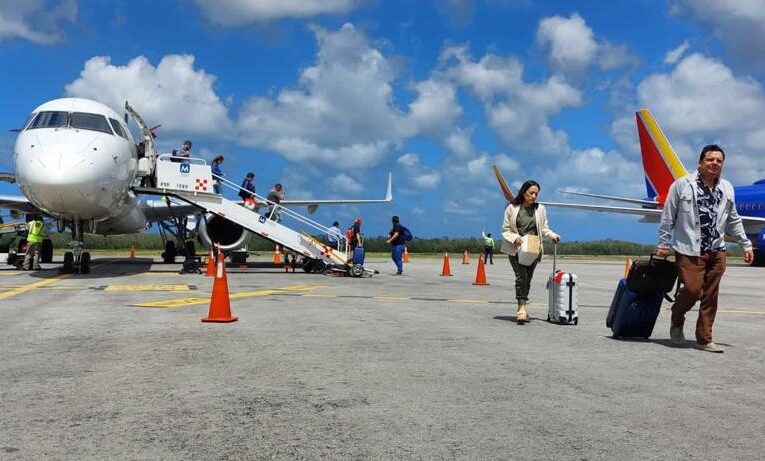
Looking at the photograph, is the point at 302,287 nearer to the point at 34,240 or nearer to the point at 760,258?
the point at 34,240

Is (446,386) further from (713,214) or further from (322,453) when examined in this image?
(713,214)

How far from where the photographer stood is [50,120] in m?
13.9

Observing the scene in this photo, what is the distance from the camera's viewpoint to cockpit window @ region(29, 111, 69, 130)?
13.8 metres

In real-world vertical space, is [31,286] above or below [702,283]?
below

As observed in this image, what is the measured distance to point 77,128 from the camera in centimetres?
1388

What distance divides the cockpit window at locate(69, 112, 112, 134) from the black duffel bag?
463 inches

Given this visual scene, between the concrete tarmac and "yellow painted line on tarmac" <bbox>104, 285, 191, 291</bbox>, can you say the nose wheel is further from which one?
the concrete tarmac

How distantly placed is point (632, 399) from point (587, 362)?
4.33 feet

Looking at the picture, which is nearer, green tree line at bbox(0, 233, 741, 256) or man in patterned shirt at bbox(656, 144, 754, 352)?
man in patterned shirt at bbox(656, 144, 754, 352)

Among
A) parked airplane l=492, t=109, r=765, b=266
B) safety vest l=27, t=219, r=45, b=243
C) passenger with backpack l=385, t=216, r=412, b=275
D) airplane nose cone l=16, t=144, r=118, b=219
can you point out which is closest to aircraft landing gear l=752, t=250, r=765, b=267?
parked airplane l=492, t=109, r=765, b=266

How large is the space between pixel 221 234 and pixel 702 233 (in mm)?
16035

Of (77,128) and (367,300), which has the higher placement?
(77,128)

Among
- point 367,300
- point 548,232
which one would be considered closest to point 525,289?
point 548,232

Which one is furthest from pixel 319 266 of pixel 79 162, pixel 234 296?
pixel 234 296
